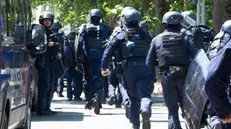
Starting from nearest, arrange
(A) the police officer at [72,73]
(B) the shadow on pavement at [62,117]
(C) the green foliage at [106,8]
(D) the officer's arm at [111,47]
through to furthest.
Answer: (D) the officer's arm at [111,47]
(B) the shadow on pavement at [62,117]
(A) the police officer at [72,73]
(C) the green foliage at [106,8]

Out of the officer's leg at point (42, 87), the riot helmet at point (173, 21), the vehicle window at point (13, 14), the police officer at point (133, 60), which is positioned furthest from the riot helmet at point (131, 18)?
the officer's leg at point (42, 87)

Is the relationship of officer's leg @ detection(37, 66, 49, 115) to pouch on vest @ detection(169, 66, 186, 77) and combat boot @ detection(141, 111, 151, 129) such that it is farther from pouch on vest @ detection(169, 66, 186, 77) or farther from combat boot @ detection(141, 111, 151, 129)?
pouch on vest @ detection(169, 66, 186, 77)

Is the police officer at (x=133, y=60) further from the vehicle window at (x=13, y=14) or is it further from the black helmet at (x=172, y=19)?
the vehicle window at (x=13, y=14)

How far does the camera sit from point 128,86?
44.1 feet

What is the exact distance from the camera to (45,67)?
16.6 m

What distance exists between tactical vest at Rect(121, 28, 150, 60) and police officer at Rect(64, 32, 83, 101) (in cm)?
634

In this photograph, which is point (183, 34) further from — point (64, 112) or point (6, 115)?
point (64, 112)

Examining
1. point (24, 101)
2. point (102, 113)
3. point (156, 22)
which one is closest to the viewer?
point (24, 101)

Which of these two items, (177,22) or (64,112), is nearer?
(177,22)

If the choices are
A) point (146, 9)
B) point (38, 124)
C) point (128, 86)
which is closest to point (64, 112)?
point (38, 124)

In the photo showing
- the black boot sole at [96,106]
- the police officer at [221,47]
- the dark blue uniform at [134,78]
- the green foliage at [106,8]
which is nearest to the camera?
the police officer at [221,47]

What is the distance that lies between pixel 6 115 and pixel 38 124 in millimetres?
5287

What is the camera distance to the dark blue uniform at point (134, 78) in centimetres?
1317

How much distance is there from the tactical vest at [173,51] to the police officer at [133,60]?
2.97 feet
